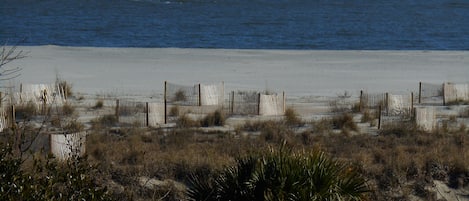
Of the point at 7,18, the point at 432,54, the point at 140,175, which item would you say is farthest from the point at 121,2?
the point at 140,175

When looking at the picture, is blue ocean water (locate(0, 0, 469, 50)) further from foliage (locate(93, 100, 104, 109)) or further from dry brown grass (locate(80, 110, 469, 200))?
dry brown grass (locate(80, 110, 469, 200))

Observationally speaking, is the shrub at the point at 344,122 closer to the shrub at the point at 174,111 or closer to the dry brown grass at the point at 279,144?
the dry brown grass at the point at 279,144

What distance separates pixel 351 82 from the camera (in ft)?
92.4

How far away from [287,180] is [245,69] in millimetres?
23043

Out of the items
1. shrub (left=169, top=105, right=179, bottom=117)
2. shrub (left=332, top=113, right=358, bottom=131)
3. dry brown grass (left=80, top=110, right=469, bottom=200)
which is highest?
shrub (left=169, top=105, right=179, bottom=117)

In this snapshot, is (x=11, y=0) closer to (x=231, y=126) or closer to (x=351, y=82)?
(x=351, y=82)

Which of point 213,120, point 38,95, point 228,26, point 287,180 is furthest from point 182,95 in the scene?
point 228,26

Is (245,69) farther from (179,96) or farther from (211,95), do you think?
(211,95)

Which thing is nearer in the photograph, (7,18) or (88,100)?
(88,100)

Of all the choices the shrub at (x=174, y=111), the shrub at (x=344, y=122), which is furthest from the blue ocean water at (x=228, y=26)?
the shrub at (x=344, y=122)

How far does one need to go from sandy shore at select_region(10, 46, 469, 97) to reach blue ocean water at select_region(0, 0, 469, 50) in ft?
7.63

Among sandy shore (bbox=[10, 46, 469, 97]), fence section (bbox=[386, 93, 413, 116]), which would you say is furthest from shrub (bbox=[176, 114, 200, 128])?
sandy shore (bbox=[10, 46, 469, 97])

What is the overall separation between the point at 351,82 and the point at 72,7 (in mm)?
70068

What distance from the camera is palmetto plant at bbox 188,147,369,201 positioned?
8.80m
